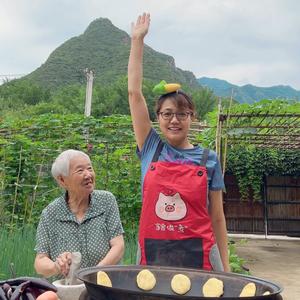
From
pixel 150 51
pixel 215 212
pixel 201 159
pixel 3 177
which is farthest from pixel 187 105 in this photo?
pixel 150 51

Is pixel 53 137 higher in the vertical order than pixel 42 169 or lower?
higher

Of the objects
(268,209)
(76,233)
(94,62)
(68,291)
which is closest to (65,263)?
(68,291)

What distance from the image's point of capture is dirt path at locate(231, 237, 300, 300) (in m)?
6.84

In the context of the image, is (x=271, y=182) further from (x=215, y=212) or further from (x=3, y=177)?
(x=215, y=212)

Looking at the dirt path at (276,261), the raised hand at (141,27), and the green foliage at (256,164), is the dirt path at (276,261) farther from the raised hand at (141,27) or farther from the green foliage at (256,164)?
the raised hand at (141,27)

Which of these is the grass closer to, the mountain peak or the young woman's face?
the young woman's face

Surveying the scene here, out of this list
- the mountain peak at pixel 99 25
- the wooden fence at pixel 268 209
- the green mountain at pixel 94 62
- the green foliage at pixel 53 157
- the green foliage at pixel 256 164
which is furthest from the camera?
the mountain peak at pixel 99 25

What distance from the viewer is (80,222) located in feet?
6.27

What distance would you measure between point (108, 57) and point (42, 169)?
37.7m

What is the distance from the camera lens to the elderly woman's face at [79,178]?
6.35ft

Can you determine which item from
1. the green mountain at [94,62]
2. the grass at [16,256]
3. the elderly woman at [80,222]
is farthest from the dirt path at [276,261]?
the green mountain at [94,62]

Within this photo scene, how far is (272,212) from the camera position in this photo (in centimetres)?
1209

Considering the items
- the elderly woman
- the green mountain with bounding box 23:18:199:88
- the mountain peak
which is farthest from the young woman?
the mountain peak

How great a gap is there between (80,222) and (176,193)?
0.42 metres
